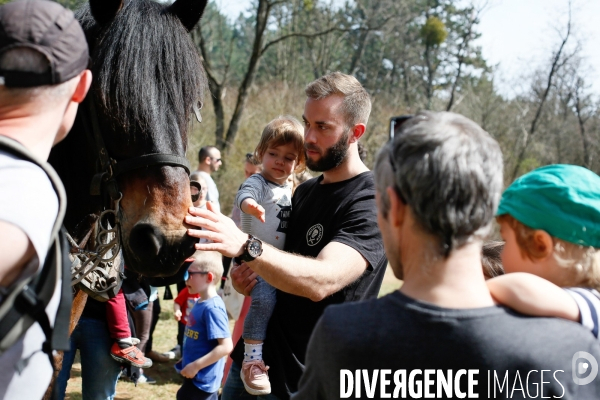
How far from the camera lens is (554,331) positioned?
139 centimetres

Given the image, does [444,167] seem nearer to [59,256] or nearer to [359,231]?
[59,256]

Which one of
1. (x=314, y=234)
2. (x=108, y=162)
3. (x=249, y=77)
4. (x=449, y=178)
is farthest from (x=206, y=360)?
(x=249, y=77)

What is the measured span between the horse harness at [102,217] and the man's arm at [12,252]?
1102mm

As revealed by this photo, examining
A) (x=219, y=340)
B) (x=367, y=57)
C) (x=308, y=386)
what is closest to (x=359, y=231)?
(x=308, y=386)

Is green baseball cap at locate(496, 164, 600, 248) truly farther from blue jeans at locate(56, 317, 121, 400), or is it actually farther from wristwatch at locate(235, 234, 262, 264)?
blue jeans at locate(56, 317, 121, 400)

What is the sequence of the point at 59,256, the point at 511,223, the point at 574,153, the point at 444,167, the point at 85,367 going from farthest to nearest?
the point at 574,153 < the point at 85,367 < the point at 511,223 < the point at 59,256 < the point at 444,167

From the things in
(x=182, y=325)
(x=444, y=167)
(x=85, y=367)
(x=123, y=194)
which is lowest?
(x=182, y=325)

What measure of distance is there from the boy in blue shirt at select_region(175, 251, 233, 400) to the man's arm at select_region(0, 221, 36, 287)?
321cm

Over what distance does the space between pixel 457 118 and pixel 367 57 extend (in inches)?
1609

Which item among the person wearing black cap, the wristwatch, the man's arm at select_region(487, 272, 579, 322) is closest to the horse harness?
the wristwatch

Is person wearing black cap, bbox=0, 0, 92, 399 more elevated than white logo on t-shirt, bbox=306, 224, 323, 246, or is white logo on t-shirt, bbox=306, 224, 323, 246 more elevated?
person wearing black cap, bbox=0, 0, 92, 399

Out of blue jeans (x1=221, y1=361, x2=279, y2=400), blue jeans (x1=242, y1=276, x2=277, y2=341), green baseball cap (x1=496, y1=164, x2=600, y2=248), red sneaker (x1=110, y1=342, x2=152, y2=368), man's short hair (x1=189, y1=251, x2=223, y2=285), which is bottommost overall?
red sneaker (x1=110, y1=342, x2=152, y2=368)

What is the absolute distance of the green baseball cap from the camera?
5.34 feet

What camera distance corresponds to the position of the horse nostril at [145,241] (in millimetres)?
2240
